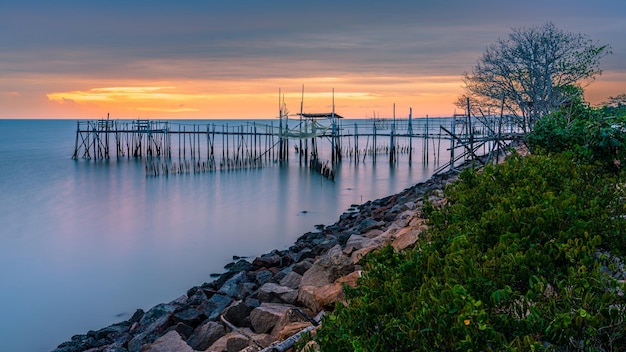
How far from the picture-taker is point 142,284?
38.0 ft

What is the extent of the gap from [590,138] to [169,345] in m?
6.78

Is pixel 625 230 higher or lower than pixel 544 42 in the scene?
lower

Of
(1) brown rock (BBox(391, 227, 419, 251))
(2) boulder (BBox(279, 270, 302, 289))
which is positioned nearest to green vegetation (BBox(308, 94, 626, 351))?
(1) brown rock (BBox(391, 227, 419, 251))

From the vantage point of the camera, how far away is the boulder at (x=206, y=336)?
6578 millimetres

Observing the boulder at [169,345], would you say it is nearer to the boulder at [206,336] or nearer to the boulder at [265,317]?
the boulder at [206,336]

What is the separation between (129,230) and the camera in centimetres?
1661

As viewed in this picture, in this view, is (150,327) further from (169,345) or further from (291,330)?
(291,330)

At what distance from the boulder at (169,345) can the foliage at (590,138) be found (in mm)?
6142

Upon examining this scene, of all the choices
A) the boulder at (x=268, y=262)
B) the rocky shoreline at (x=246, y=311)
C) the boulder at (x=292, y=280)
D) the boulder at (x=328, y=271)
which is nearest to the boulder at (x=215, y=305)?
the rocky shoreline at (x=246, y=311)

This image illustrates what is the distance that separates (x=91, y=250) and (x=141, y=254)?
1562 millimetres

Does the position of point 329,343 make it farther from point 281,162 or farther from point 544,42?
point 281,162

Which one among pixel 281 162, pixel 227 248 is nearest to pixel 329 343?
pixel 227 248

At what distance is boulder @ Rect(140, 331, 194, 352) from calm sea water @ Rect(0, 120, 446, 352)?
11.0ft

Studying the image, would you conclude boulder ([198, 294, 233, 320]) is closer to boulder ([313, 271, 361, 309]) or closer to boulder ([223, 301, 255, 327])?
boulder ([223, 301, 255, 327])
